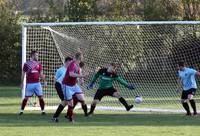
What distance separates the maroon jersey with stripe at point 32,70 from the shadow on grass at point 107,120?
109 cm

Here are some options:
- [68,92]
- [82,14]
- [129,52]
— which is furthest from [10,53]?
[68,92]

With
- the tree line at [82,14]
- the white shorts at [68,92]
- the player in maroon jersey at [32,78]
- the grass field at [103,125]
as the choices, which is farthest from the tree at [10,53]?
the white shorts at [68,92]

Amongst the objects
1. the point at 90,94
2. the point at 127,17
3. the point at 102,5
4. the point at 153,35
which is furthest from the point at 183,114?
the point at 102,5

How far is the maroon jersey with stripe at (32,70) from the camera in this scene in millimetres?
20125

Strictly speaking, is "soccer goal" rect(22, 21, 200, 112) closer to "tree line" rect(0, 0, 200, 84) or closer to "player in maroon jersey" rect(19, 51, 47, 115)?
"player in maroon jersey" rect(19, 51, 47, 115)

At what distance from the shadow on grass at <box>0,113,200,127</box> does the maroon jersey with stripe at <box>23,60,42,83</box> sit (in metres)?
1.09

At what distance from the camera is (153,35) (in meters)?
30.2

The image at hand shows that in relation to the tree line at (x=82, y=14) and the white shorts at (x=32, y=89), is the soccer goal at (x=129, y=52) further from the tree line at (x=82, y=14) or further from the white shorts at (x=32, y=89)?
the tree line at (x=82, y=14)

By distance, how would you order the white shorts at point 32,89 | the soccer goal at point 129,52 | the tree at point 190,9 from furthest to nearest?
the tree at point 190,9, the soccer goal at point 129,52, the white shorts at point 32,89

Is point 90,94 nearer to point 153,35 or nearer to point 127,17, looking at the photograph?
point 153,35

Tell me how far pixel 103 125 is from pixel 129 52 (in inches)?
518

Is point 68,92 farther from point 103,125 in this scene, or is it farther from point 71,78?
point 103,125

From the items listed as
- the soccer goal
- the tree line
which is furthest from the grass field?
the tree line

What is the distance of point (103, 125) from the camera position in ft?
55.1
